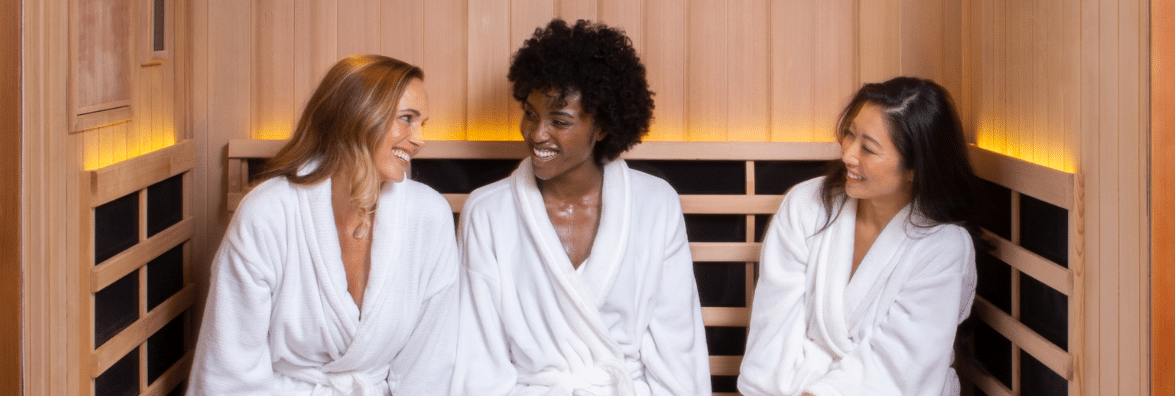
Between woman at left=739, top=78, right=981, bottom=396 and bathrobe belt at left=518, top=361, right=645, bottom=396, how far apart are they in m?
0.27

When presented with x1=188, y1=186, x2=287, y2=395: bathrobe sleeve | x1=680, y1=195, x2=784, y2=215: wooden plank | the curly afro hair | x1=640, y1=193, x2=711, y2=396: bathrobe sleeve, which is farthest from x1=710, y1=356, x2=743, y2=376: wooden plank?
x1=188, y1=186, x2=287, y2=395: bathrobe sleeve

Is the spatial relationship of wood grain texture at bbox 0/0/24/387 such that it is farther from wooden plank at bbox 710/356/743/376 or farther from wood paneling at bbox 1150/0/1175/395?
wood paneling at bbox 1150/0/1175/395

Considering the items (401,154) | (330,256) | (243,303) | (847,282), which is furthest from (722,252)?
(243,303)

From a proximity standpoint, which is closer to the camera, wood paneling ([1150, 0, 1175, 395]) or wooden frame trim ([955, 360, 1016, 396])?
wood paneling ([1150, 0, 1175, 395])

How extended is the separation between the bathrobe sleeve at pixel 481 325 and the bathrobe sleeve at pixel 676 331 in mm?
292

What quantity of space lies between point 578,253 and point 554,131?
0.28 meters

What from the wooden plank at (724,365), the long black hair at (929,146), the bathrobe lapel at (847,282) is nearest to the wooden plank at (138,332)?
the wooden plank at (724,365)

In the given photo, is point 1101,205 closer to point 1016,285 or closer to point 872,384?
point 1016,285

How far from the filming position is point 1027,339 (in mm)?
1795

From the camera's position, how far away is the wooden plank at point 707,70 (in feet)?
7.31

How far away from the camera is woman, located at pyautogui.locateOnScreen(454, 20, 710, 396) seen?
190 centimetres

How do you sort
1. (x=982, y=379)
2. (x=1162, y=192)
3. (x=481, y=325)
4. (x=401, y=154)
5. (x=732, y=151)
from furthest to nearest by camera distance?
(x=732, y=151) → (x=982, y=379) → (x=481, y=325) → (x=401, y=154) → (x=1162, y=192)

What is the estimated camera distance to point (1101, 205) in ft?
5.01

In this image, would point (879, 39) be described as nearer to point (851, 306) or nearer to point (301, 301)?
point (851, 306)
